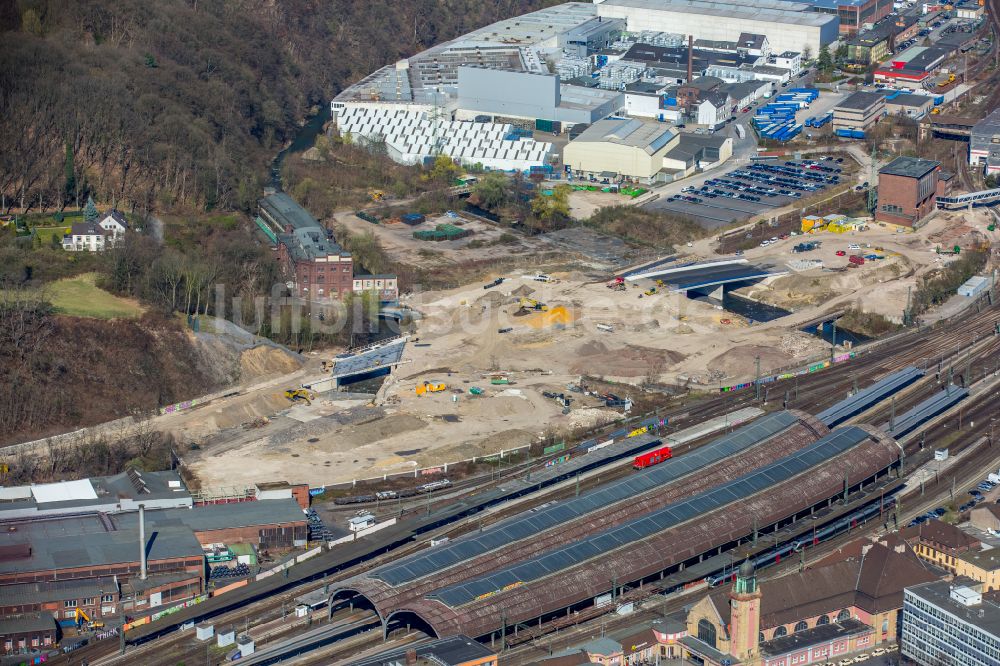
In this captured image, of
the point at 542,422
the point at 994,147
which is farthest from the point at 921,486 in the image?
the point at 994,147

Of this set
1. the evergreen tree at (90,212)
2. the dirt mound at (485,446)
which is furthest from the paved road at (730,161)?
the dirt mound at (485,446)

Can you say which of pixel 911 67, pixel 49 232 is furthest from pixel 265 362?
pixel 911 67

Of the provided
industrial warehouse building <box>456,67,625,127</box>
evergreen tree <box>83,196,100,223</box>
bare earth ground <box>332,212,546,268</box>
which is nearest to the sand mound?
bare earth ground <box>332,212,546,268</box>

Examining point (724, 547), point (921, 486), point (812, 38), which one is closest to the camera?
point (724, 547)

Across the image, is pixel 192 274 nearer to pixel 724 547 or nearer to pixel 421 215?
pixel 421 215

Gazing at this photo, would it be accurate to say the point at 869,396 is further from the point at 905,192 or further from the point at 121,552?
the point at 121,552

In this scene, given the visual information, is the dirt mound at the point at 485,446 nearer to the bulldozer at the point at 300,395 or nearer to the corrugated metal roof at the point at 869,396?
the bulldozer at the point at 300,395
